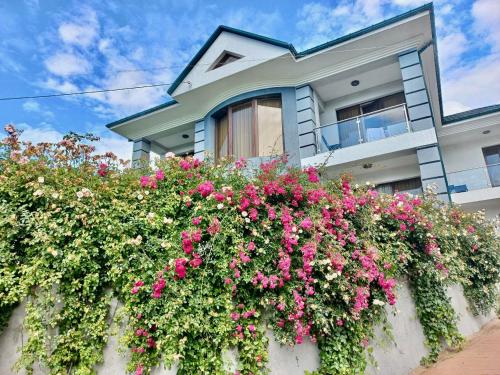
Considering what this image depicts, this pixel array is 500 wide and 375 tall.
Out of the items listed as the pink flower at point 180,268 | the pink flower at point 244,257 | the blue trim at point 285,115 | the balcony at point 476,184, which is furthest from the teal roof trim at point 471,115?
the pink flower at point 180,268

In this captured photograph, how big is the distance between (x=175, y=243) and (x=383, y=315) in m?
3.05

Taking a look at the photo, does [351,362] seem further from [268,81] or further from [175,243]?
[268,81]

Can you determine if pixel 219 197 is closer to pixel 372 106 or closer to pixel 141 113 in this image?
pixel 372 106

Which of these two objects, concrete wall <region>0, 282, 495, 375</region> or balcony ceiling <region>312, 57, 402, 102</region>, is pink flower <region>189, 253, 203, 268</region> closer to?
concrete wall <region>0, 282, 495, 375</region>

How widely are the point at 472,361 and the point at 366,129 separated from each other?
20.4 feet

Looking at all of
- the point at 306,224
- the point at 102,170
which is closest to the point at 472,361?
the point at 306,224

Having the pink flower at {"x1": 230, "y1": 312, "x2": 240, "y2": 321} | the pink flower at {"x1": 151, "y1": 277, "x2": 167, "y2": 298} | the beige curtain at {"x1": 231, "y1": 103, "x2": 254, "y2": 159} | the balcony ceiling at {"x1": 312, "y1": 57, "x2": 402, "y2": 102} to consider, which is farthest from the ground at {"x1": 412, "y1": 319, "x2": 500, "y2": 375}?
the balcony ceiling at {"x1": 312, "y1": 57, "x2": 402, "y2": 102}

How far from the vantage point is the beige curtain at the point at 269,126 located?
934cm

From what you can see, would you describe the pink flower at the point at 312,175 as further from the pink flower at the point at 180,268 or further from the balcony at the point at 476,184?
the balcony at the point at 476,184

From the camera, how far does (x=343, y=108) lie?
10.5 metres

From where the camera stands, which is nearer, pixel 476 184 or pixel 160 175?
pixel 160 175

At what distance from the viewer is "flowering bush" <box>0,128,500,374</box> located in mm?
2848

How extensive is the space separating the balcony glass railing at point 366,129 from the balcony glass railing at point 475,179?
405 centimetres

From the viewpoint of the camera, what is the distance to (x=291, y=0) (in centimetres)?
860
